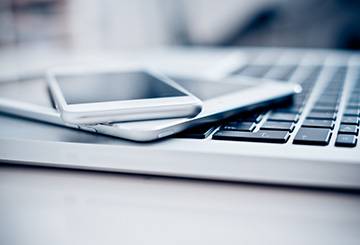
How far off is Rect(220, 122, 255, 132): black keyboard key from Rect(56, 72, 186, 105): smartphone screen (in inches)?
1.5

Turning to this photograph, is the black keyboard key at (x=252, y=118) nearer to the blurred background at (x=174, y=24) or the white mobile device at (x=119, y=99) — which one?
the white mobile device at (x=119, y=99)

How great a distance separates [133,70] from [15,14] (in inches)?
35.9

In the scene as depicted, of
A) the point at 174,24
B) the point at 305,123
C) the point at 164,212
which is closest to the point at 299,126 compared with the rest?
the point at 305,123

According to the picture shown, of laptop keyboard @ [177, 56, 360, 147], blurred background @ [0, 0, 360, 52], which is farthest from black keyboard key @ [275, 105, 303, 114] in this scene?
blurred background @ [0, 0, 360, 52]

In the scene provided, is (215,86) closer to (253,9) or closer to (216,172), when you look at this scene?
(216,172)

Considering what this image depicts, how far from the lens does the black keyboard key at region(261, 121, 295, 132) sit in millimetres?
241

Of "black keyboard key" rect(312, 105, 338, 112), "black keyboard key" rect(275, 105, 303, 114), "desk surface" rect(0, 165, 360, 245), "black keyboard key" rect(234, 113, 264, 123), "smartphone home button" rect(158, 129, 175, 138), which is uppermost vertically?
"black keyboard key" rect(312, 105, 338, 112)

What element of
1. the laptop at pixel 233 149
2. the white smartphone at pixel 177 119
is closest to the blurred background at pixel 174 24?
the white smartphone at pixel 177 119

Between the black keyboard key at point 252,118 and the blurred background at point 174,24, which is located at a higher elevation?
the blurred background at point 174,24

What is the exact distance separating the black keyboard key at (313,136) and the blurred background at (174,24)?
98 centimetres

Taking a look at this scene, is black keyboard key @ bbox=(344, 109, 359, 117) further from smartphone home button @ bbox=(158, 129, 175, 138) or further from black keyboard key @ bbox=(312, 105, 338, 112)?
smartphone home button @ bbox=(158, 129, 175, 138)

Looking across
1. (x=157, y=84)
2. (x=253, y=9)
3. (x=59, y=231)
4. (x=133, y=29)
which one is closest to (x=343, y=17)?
(x=253, y=9)

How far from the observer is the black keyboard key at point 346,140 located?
212 mm

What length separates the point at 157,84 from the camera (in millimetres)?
298
